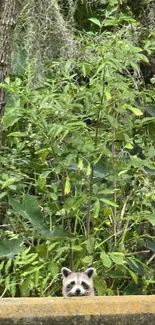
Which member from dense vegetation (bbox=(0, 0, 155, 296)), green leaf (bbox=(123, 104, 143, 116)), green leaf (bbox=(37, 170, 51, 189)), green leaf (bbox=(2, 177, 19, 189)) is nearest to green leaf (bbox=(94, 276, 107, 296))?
dense vegetation (bbox=(0, 0, 155, 296))

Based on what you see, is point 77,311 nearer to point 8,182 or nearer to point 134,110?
point 134,110

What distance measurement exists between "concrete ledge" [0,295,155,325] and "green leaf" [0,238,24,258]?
8.36ft

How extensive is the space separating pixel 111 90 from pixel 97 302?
2.45 metres

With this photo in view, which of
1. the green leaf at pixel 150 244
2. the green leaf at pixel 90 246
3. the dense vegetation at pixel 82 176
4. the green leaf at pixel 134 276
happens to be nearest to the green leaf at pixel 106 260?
the dense vegetation at pixel 82 176

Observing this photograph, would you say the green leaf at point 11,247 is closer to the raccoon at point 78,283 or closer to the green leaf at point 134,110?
the raccoon at point 78,283

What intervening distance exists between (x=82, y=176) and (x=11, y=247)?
0.76 m

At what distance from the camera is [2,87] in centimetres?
423

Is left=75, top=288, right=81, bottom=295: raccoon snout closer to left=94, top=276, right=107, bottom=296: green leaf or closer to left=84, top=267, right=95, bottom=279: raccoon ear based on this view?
left=84, top=267, right=95, bottom=279: raccoon ear

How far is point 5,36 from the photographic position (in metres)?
4.36

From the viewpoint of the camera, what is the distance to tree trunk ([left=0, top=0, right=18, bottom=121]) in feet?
14.2

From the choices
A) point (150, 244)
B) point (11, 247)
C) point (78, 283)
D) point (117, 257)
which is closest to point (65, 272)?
point (78, 283)

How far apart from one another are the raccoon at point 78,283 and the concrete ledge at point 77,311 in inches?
89.1

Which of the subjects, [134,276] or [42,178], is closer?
[42,178]

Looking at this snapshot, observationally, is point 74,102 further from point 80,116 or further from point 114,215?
point 114,215
